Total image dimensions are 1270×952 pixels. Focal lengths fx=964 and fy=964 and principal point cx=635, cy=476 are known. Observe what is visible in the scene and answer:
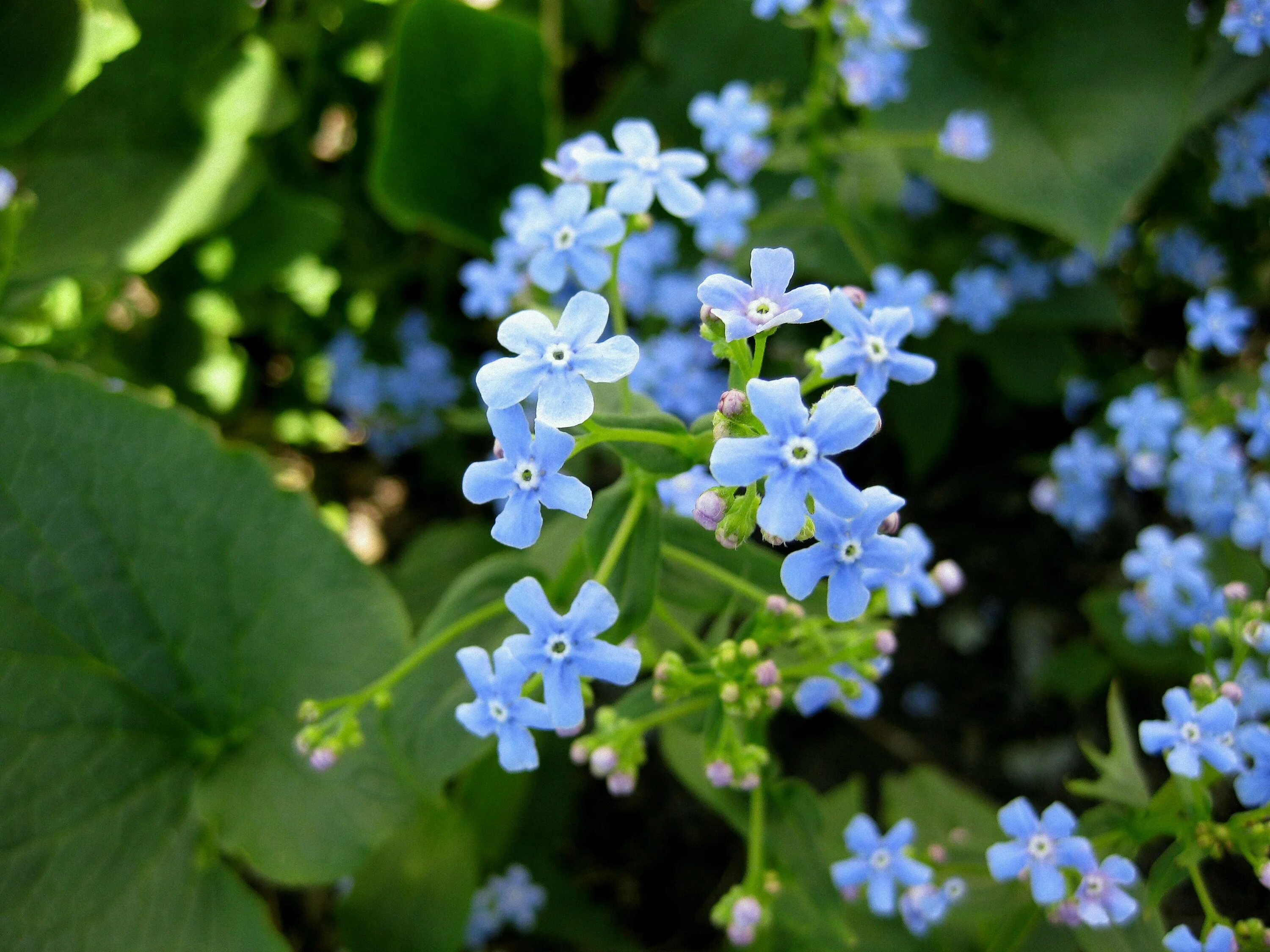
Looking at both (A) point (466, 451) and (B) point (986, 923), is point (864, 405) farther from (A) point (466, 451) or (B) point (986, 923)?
(A) point (466, 451)

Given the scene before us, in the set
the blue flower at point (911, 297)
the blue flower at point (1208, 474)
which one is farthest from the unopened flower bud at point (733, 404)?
the blue flower at point (1208, 474)

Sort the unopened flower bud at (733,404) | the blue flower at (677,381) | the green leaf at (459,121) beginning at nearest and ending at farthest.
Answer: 1. the unopened flower bud at (733,404)
2. the blue flower at (677,381)
3. the green leaf at (459,121)

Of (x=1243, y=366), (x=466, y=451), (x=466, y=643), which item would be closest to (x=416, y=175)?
(x=466, y=451)

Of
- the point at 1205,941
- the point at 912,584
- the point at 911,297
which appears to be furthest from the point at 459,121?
the point at 1205,941

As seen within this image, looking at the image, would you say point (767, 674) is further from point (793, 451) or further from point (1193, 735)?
point (1193, 735)

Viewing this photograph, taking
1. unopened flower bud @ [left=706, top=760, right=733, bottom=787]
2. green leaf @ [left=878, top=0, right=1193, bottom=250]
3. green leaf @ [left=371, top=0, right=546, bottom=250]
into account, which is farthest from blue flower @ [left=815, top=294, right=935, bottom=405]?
green leaf @ [left=371, top=0, right=546, bottom=250]

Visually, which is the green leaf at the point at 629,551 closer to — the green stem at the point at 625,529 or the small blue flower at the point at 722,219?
the green stem at the point at 625,529
